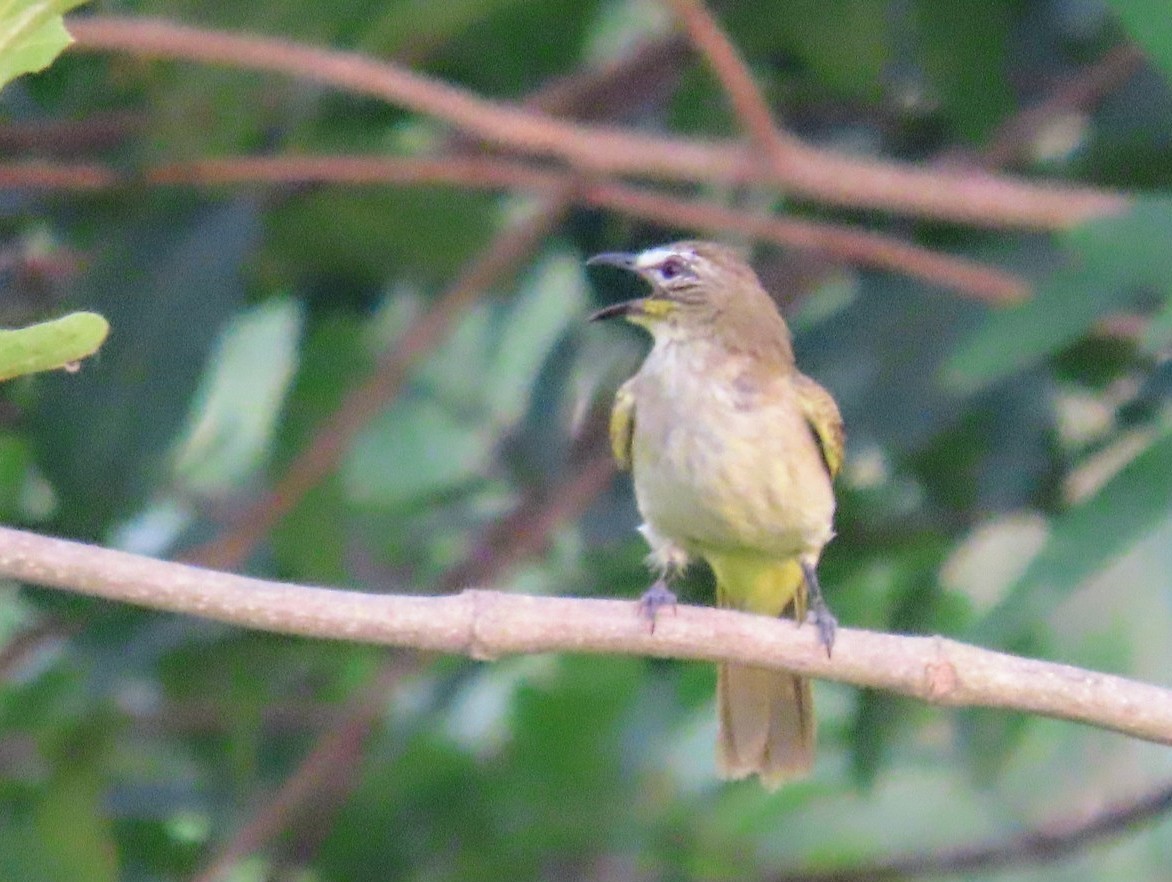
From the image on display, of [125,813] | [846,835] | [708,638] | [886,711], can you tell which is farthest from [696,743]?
[708,638]

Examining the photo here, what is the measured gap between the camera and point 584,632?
9.09ft

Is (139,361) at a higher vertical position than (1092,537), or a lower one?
higher

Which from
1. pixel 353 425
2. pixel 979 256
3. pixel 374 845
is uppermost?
pixel 979 256

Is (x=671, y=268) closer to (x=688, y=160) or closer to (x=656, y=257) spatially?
(x=656, y=257)

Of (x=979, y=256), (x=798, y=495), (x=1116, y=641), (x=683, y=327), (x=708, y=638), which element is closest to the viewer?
(x=708, y=638)

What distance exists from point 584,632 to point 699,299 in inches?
76.8

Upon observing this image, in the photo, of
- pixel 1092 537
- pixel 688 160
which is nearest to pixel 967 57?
pixel 688 160

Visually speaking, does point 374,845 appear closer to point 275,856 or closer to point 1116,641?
point 275,856

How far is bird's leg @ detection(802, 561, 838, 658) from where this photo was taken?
282 cm

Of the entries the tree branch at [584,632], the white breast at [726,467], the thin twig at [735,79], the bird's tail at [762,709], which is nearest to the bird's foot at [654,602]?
the tree branch at [584,632]

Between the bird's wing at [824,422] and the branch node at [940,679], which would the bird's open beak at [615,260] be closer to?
the bird's wing at [824,422]

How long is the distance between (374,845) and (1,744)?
0.86 m

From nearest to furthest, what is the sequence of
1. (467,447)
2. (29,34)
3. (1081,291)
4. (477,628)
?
(29,34) < (477,628) < (1081,291) < (467,447)

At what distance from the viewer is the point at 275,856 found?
17.0 ft
